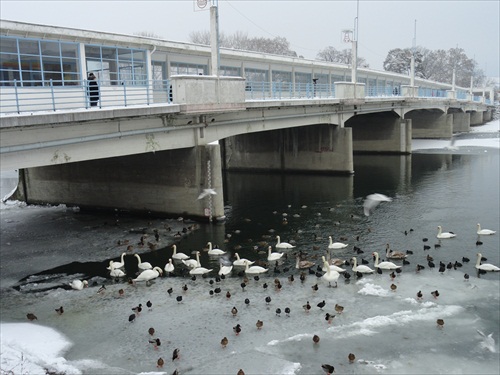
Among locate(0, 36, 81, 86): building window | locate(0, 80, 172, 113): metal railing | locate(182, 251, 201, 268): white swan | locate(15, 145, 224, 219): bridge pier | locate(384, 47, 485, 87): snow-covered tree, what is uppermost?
locate(384, 47, 485, 87): snow-covered tree

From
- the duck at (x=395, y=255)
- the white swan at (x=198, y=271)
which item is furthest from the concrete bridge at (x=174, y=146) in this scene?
the duck at (x=395, y=255)

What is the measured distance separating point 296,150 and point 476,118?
74107mm

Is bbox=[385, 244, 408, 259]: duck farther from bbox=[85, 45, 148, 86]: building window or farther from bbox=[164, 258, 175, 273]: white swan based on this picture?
bbox=[85, 45, 148, 86]: building window

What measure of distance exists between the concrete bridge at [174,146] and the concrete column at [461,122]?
47.1 metres

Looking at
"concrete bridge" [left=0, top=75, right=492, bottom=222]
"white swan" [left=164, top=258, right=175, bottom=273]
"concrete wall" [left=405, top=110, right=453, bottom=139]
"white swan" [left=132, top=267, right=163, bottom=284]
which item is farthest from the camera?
"concrete wall" [left=405, top=110, right=453, bottom=139]

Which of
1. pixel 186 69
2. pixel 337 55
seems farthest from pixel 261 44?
pixel 186 69

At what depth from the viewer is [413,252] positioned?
19922mm

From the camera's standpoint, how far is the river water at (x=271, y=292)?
38.9 feet

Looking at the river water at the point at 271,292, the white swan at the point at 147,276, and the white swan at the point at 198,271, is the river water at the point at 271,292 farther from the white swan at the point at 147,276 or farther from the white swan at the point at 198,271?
the white swan at the point at 147,276

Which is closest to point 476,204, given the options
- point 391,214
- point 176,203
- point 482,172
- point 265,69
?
point 391,214

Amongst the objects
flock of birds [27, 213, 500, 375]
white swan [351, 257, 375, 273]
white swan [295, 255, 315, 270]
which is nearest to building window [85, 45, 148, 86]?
flock of birds [27, 213, 500, 375]

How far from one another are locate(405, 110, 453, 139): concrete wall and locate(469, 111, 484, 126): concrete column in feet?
106

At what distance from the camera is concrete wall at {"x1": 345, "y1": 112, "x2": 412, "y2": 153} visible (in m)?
53.6

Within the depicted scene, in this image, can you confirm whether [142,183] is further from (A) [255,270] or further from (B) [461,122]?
(B) [461,122]
